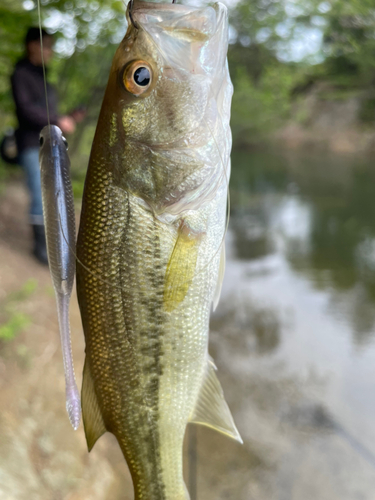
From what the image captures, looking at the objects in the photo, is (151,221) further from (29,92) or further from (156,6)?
(29,92)

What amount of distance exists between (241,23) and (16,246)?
440 inches

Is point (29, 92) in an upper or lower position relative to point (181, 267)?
upper

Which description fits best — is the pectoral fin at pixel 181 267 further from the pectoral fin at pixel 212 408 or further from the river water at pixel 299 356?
the river water at pixel 299 356

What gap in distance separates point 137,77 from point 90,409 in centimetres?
68

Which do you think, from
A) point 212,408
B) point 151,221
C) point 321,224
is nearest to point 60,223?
point 151,221

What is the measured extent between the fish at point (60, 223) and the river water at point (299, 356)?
225 cm

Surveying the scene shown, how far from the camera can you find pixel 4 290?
3.22m

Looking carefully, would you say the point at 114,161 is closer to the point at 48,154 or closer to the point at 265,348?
the point at 48,154

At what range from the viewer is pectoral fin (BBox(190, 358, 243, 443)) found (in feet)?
2.99

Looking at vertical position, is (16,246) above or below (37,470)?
above

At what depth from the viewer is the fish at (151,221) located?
2.45 ft

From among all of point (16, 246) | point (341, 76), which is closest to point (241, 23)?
point (341, 76)

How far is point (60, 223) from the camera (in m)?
0.61

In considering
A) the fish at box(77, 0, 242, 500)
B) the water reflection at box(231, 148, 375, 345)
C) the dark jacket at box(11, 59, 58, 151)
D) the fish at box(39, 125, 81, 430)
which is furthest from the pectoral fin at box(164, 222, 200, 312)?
the water reflection at box(231, 148, 375, 345)
